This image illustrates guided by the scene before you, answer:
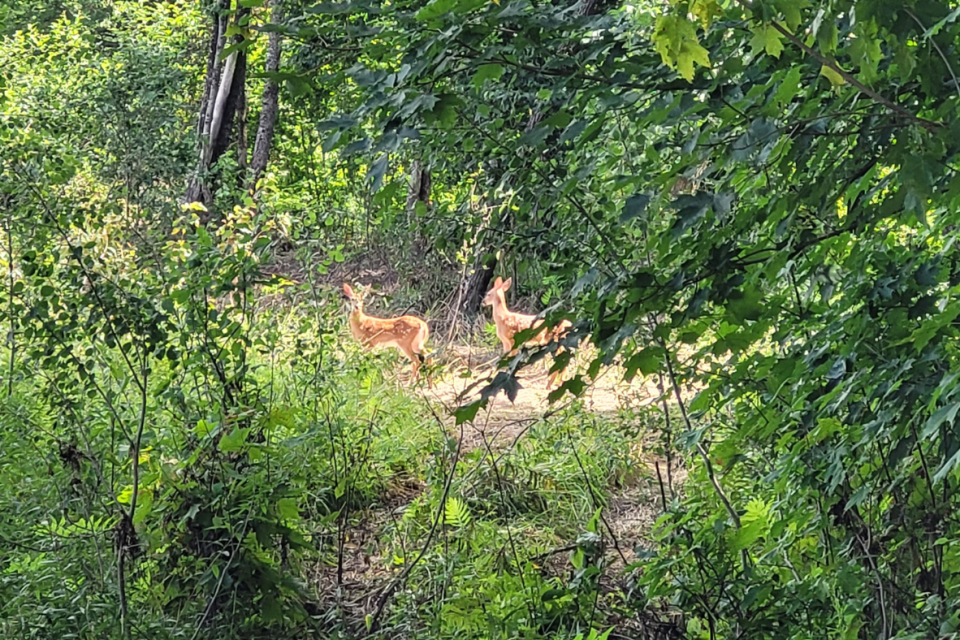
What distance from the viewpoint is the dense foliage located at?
1692 millimetres

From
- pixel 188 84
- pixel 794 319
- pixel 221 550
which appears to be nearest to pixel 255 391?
pixel 221 550

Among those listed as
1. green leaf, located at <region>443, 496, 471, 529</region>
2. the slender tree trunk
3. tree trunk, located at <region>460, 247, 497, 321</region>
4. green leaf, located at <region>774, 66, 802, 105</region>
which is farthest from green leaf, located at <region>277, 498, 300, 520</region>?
tree trunk, located at <region>460, 247, 497, 321</region>

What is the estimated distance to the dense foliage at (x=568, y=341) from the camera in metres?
1.69

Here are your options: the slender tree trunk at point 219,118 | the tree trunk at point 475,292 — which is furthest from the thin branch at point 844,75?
the tree trunk at point 475,292

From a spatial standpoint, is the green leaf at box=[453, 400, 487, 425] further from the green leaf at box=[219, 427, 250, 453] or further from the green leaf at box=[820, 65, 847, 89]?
the green leaf at box=[219, 427, 250, 453]

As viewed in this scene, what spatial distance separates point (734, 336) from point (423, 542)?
8.30 ft

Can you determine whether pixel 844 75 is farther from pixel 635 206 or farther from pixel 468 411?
pixel 468 411

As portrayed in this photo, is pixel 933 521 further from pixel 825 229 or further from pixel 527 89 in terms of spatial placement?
pixel 527 89

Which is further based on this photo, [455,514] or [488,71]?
[455,514]

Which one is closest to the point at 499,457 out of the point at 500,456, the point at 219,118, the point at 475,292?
the point at 500,456

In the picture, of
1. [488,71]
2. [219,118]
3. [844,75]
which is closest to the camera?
[844,75]

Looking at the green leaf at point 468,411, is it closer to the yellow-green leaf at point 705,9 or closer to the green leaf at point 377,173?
the green leaf at point 377,173

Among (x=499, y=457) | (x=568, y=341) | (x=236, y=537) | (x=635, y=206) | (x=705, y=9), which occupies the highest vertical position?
(x=705, y=9)

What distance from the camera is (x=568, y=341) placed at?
6.13 feet
